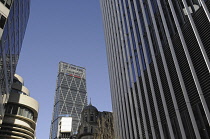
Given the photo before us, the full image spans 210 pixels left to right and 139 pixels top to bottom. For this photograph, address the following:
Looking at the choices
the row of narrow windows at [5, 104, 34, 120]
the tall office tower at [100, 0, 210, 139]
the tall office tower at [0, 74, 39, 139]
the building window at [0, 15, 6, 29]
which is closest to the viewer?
the tall office tower at [100, 0, 210, 139]

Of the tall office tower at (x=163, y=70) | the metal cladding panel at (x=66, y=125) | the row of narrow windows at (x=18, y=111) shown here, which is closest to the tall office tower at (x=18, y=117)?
the row of narrow windows at (x=18, y=111)

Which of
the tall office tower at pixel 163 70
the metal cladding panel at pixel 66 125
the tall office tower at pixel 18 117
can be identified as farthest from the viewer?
the metal cladding panel at pixel 66 125

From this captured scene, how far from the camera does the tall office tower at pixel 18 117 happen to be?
47000mm

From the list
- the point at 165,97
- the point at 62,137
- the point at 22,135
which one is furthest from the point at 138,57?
the point at 62,137

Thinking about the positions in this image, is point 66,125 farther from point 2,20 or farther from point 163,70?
point 163,70

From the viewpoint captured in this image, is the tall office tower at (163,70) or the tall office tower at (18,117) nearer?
the tall office tower at (163,70)

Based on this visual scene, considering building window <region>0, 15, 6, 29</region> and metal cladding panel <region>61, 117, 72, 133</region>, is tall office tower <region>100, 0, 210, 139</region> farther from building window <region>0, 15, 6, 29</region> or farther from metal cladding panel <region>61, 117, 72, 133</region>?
metal cladding panel <region>61, 117, 72, 133</region>

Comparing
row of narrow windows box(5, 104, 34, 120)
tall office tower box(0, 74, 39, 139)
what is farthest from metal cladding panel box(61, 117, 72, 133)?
row of narrow windows box(5, 104, 34, 120)

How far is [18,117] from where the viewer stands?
163 feet

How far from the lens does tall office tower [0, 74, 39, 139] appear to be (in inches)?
1850

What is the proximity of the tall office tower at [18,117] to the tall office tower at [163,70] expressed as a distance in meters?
26.5

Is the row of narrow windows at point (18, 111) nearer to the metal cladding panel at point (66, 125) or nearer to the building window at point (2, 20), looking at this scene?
the building window at point (2, 20)

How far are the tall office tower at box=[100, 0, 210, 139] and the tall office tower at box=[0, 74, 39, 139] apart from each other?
26.5 metres

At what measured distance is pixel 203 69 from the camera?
652 inches
